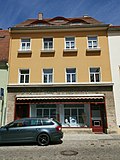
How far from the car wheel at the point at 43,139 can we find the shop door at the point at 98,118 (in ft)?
23.2

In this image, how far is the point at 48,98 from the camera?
17.6 metres

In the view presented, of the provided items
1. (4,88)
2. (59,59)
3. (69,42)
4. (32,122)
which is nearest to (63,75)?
(59,59)

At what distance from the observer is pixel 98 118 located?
17.9m

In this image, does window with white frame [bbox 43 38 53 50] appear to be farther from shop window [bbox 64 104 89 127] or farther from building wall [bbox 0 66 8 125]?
shop window [bbox 64 104 89 127]

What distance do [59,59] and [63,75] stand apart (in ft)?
5.54

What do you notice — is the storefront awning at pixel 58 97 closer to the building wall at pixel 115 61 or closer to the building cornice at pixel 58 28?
the building wall at pixel 115 61

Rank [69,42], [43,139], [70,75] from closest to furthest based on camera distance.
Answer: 1. [43,139]
2. [70,75]
3. [69,42]

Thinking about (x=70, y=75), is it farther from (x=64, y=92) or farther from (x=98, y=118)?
(x=98, y=118)

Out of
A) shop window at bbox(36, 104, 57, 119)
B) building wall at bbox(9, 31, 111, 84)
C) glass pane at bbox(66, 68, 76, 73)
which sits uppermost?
building wall at bbox(9, 31, 111, 84)

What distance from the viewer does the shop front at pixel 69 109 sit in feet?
57.5

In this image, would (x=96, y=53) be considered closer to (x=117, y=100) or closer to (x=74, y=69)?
(x=74, y=69)

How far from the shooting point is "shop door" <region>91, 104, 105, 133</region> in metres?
17.6

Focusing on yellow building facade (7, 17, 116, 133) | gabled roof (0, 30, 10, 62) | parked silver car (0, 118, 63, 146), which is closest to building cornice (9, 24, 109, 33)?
yellow building facade (7, 17, 116, 133)

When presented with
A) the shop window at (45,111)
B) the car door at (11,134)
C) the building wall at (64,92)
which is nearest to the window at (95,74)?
the building wall at (64,92)
